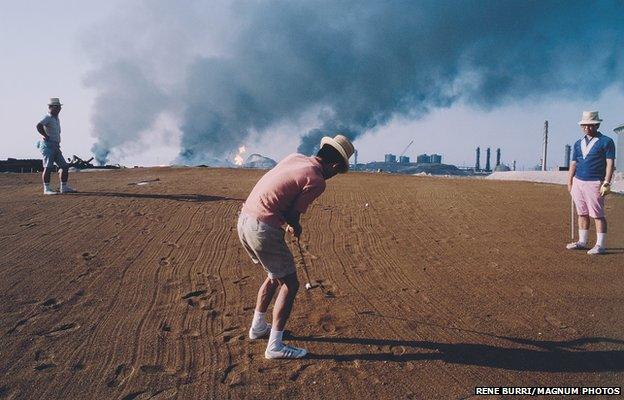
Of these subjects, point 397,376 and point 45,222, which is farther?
point 45,222

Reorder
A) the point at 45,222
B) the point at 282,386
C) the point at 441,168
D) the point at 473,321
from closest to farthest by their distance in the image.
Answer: the point at 282,386, the point at 473,321, the point at 45,222, the point at 441,168

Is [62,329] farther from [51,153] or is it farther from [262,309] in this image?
[51,153]

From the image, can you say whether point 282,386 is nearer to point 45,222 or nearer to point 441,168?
point 45,222

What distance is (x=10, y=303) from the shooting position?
4.81 meters

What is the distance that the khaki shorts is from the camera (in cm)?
351

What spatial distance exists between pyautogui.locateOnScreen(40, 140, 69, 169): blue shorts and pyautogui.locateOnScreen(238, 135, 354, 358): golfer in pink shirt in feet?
28.5

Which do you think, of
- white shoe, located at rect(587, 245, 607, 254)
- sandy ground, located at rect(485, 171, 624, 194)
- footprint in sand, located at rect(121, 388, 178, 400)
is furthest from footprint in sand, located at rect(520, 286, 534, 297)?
sandy ground, located at rect(485, 171, 624, 194)

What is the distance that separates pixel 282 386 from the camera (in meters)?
3.36

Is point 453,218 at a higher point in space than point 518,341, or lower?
higher

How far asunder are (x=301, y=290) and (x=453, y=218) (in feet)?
16.8

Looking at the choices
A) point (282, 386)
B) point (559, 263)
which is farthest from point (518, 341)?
point (559, 263)

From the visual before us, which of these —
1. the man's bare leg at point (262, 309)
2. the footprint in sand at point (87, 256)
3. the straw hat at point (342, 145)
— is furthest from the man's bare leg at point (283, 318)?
the footprint in sand at point (87, 256)

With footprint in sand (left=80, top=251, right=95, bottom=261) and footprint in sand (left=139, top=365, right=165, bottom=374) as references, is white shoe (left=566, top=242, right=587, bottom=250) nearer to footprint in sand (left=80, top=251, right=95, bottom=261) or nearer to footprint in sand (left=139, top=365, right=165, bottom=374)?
footprint in sand (left=139, top=365, right=165, bottom=374)

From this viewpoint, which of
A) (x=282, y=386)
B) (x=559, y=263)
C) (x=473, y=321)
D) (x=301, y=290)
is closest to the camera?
(x=282, y=386)
